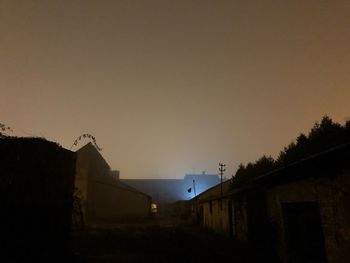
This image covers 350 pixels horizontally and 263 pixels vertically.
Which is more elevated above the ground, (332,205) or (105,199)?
(105,199)

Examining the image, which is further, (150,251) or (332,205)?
(150,251)

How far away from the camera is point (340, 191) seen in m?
7.73

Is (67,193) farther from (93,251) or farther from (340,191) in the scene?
(340,191)

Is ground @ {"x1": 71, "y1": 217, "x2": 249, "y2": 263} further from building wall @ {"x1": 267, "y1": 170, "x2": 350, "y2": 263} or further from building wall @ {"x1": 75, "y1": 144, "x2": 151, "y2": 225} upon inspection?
building wall @ {"x1": 75, "y1": 144, "x2": 151, "y2": 225}

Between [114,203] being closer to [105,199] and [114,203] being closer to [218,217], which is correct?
[105,199]

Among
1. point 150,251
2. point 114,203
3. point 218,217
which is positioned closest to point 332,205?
point 150,251

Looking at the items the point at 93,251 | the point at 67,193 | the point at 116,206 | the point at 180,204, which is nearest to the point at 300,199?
the point at 67,193

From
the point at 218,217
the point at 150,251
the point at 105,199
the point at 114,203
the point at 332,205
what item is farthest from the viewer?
the point at 114,203

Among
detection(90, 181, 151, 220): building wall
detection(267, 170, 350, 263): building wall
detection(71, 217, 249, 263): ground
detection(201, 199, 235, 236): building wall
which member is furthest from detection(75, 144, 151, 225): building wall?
detection(267, 170, 350, 263): building wall

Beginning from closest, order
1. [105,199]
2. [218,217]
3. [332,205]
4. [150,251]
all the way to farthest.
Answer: [332,205] < [150,251] < [218,217] < [105,199]

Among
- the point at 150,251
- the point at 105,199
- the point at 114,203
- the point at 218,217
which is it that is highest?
the point at 105,199

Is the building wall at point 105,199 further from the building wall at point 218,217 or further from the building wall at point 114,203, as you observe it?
the building wall at point 218,217

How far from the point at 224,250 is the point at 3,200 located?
34.2ft

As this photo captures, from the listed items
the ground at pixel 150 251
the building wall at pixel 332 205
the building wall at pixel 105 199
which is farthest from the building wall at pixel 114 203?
the building wall at pixel 332 205
